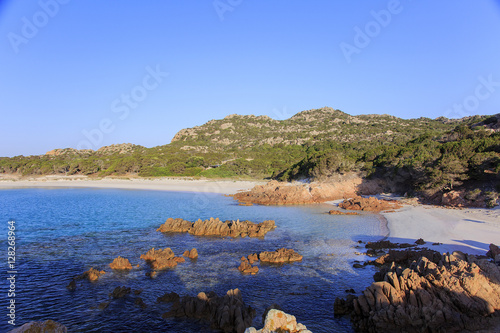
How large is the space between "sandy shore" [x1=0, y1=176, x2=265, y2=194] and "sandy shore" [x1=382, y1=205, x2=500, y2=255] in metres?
27.9

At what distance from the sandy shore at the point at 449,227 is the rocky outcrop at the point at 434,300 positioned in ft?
17.8

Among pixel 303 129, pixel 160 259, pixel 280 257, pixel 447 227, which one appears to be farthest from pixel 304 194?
pixel 303 129

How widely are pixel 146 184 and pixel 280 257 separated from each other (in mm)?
44839

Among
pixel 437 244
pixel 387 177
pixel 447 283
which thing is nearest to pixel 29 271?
pixel 447 283

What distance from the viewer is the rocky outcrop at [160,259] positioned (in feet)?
39.2

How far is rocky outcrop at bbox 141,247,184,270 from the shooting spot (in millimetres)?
11938

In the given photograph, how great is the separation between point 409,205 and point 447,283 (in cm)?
2009

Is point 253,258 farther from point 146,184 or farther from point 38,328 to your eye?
point 146,184

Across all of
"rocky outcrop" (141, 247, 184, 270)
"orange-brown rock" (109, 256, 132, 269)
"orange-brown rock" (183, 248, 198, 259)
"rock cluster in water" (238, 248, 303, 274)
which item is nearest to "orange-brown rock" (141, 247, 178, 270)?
"rocky outcrop" (141, 247, 184, 270)

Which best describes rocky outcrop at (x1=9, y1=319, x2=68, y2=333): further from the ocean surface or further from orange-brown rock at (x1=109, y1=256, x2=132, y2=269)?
orange-brown rock at (x1=109, y1=256, x2=132, y2=269)

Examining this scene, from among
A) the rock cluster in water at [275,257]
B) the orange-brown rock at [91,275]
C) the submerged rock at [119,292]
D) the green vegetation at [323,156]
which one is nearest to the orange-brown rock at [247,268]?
the rock cluster in water at [275,257]

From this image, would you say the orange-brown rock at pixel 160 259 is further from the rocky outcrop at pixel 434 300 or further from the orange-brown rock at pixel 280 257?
the rocky outcrop at pixel 434 300

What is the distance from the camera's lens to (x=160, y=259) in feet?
40.2

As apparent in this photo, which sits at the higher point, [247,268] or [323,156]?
[323,156]
